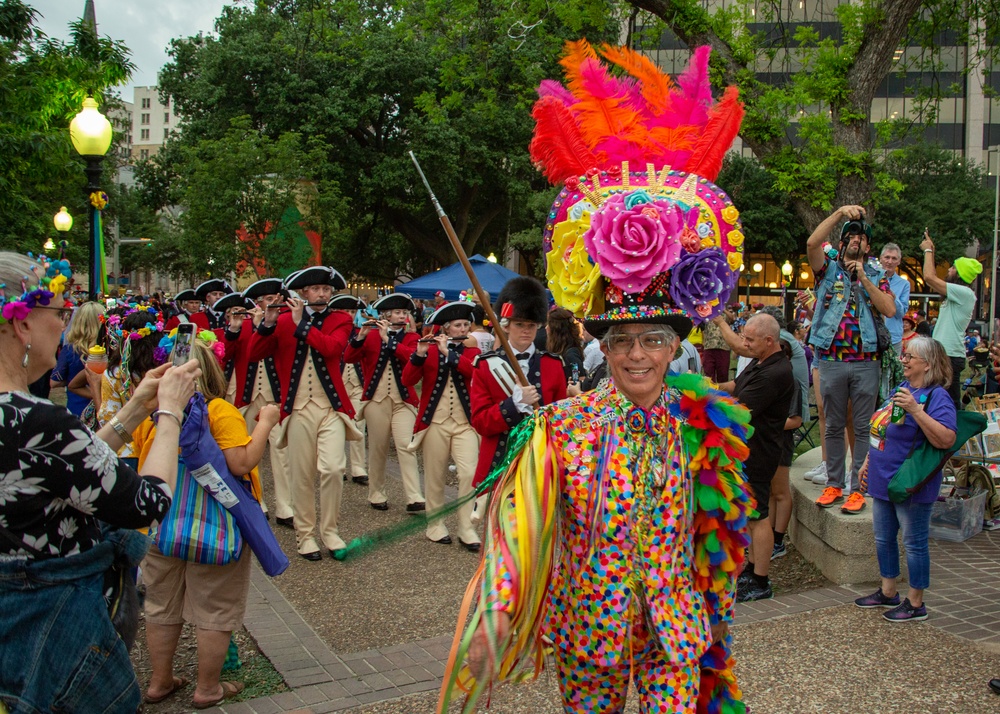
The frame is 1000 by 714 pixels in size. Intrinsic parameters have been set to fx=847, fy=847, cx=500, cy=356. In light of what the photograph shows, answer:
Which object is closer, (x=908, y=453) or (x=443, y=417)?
(x=908, y=453)

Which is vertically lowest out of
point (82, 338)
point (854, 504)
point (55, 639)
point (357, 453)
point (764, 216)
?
point (357, 453)

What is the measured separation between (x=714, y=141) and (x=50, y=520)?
2.42 meters

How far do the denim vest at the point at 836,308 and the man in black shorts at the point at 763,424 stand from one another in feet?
2.77

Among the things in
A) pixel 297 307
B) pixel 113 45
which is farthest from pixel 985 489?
pixel 113 45

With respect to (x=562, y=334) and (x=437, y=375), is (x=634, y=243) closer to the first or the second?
(x=437, y=375)

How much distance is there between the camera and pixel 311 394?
23.6 feet

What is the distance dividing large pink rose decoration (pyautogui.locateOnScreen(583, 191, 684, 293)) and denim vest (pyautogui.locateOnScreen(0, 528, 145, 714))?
1.74m

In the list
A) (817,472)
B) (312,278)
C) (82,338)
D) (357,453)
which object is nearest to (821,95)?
(817,472)

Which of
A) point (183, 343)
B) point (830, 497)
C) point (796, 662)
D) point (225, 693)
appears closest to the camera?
point (183, 343)

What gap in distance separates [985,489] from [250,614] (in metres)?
6.22

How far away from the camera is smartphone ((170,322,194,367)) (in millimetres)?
3545

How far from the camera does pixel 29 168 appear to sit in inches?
370

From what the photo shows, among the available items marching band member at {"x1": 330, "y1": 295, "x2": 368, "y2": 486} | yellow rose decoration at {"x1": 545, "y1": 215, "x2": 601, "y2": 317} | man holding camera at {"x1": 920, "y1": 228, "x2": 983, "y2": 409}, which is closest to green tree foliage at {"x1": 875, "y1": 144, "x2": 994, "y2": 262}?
man holding camera at {"x1": 920, "y1": 228, "x2": 983, "y2": 409}

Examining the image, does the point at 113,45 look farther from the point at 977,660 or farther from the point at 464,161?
the point at 464,161
